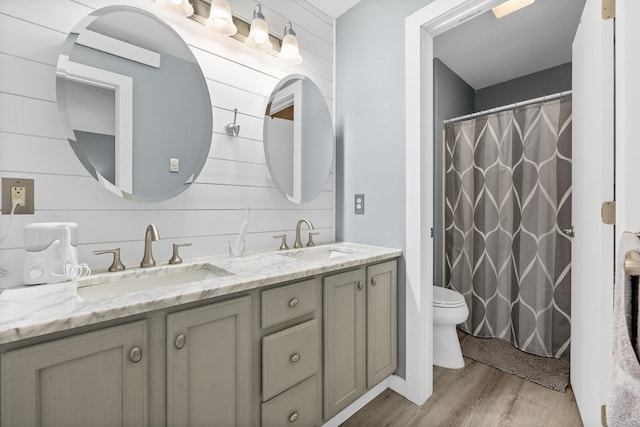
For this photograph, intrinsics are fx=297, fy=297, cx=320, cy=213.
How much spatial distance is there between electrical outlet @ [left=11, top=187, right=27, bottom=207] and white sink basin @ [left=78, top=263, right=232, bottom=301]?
357mm

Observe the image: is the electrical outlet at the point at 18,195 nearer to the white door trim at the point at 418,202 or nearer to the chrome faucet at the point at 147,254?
the chrome faucet at the point at 147,254

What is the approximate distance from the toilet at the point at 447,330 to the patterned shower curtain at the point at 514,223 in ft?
1.95

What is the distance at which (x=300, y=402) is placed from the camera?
1.25 meters

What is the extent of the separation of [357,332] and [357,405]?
47 cm

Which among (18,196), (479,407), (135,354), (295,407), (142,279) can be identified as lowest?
(479,407)

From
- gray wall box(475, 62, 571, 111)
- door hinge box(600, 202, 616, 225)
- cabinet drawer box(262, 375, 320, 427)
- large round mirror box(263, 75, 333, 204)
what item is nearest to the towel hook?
large round mirror box(263, 75, 333, 204)

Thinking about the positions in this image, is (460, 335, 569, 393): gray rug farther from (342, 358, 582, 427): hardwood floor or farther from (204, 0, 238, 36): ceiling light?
(204, 0, 238, 36): ceiling light

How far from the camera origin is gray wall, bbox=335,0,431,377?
5.72 ft

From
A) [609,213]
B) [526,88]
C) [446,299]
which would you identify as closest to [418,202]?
[609,213]

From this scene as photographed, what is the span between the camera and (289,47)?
177 centimetres

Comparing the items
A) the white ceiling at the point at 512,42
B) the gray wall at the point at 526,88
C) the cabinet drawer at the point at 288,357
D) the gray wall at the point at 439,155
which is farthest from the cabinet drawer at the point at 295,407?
the gray wall at the point at 526,88

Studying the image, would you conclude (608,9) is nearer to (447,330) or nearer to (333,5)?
(333,5)

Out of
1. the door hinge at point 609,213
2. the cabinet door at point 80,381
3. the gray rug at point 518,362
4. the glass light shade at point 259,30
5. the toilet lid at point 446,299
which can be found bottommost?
the gray rug at point 518,362

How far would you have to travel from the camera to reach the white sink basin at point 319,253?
1.80 metres
